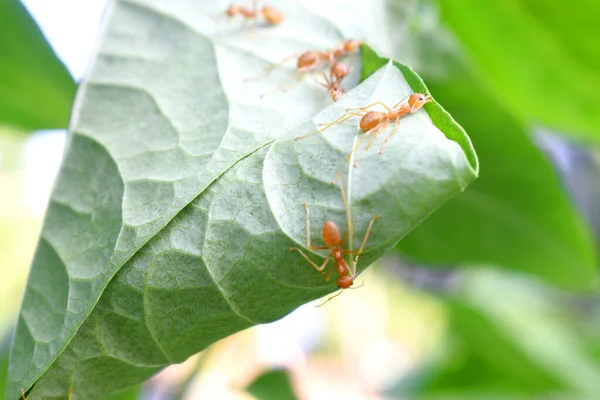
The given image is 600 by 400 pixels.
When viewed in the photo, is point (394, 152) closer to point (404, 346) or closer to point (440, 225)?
point (440, 225)

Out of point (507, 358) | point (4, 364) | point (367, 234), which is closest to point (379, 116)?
point (367, 234)

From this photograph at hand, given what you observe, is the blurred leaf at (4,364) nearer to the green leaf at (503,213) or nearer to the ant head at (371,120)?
the green leaf at (503,213)

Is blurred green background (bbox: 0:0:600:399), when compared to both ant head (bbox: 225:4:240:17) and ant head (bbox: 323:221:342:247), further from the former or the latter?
ant head (bbox: 323:221:342:247)

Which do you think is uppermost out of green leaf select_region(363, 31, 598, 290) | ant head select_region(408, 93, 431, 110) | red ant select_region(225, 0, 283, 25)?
ant head select_region(408, 93, 431, 110)

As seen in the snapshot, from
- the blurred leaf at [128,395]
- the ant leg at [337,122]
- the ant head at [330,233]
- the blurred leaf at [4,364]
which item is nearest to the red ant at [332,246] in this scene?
the ant head at [330,233]

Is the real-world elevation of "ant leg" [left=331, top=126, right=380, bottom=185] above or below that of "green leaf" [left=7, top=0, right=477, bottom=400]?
above

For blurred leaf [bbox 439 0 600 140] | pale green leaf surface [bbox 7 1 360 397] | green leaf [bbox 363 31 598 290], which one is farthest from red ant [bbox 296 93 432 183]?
blurred leaf [bbox 439 0 600 140]

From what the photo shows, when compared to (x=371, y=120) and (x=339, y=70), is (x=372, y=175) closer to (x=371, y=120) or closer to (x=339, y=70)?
(x=371, y=120)
